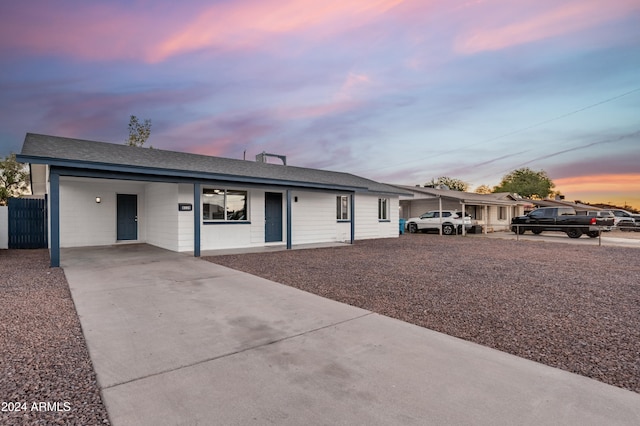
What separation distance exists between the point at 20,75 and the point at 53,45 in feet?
11.9

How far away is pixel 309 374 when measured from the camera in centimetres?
267

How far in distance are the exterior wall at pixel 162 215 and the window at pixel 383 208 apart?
11395 mm

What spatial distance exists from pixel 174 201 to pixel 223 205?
67.6 inches

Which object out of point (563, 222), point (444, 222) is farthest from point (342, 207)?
point (563, 222)

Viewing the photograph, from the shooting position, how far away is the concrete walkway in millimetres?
Result: 2113

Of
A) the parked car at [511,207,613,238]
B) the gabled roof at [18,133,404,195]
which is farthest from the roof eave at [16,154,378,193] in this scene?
the parked car at [511,207,613,238]

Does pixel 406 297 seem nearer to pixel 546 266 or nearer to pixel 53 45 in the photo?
pixel 546 266

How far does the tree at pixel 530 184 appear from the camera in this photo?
50131 mm

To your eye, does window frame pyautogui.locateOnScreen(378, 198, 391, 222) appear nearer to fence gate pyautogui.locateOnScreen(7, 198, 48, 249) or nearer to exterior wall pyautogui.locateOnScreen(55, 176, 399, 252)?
exterior wall pyautogui.locateOnScreen(55, 176, 399, 252)

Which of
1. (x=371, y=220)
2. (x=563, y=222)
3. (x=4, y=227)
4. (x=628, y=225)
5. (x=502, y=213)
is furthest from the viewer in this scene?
(x=502, y=213)

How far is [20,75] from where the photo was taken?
1206 cm

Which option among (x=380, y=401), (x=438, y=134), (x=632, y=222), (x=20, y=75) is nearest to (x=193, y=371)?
(x=380, y=401)

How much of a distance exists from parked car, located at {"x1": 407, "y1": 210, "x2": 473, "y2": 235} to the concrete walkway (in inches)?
745

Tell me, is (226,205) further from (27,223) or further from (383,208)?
(383,208)
